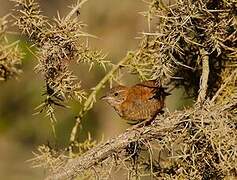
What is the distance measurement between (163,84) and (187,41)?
4.9 inches

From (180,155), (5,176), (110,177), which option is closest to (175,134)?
(180,155)

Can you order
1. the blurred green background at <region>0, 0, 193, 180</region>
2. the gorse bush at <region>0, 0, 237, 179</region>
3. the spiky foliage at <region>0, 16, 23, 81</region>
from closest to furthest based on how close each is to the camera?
the gorse bush at <region>0, 0, 237, 179</region>
the spiky foliage at <region>0, 16, 23, 81</region>
the blurred green background at <region>0, 0, 193, 180</region>

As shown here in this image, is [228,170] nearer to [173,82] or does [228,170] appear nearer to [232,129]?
[232,129]

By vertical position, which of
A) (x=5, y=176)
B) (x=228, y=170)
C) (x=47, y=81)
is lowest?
(x=228, y=170)

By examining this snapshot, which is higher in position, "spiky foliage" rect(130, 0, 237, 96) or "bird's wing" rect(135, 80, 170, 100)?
"spiky foliage" rect(130, 0, 237, 96)

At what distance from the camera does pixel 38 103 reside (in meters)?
2.59

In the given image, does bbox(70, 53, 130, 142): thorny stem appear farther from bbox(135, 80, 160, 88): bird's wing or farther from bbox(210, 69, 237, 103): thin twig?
bbox(210, 69, 237, 103): thin twig

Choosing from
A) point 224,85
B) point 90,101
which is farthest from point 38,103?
point 224,85

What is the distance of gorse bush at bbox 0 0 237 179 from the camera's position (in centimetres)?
119

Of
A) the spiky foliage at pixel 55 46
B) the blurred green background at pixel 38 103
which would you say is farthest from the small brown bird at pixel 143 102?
the blurred green background at pixel 38 103

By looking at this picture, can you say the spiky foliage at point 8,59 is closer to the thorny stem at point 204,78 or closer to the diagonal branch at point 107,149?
the diagonal branch at point 107,149

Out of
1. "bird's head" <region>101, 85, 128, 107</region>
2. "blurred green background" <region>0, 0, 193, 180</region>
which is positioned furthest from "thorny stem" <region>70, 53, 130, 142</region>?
"blurred green background" <region>0, 0, 193, 180</region>

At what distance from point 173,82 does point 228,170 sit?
27 cm

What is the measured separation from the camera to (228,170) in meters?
1.19
